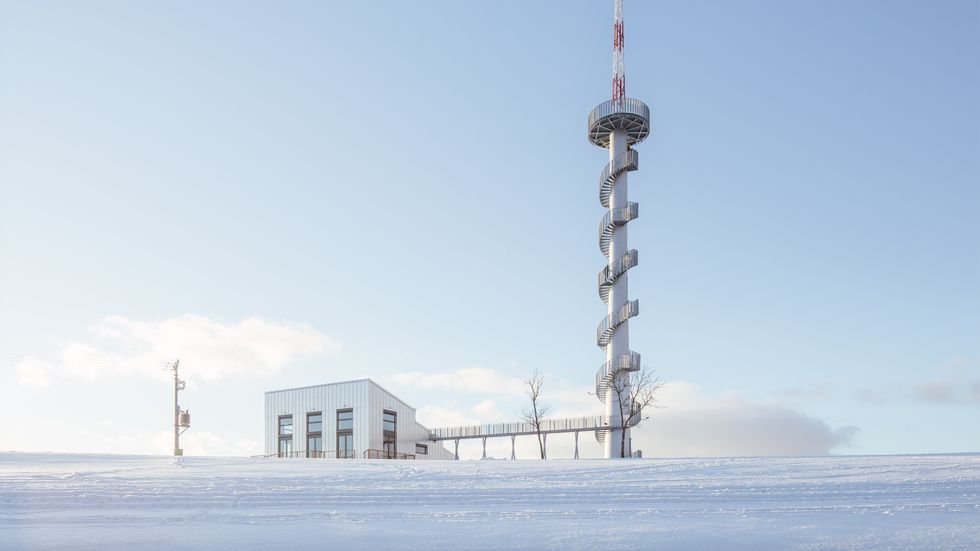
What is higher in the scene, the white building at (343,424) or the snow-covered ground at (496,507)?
the snow-covered ground at (496,507)

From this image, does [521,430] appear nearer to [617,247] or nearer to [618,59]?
[617,247]

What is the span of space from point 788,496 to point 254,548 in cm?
925

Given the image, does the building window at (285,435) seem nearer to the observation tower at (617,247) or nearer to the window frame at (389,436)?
the window frame at (389,436)

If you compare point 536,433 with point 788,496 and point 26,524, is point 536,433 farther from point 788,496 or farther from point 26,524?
point 26,524

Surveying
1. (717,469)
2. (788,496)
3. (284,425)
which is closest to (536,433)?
(284,425)

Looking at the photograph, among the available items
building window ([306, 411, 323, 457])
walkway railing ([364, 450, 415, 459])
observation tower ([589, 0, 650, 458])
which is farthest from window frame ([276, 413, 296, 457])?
observation tower ([589, 0, 650, 458])

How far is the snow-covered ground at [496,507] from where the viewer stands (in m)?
9.73

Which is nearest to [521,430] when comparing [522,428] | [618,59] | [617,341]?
[522,428]

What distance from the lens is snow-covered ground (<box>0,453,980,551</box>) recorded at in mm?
9727

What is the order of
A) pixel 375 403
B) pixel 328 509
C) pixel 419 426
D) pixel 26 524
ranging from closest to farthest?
pixel 26 524, pixel 328 509, pixel 375 403, pixel 419 426

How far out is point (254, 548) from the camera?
9.13 meters

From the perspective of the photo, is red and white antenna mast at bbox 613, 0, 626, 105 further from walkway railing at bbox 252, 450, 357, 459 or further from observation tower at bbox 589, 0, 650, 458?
walkway railing at bbox 252, 450, 357, 459

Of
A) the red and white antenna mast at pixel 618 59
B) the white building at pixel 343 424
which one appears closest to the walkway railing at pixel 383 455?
the white building at pixel 343 424

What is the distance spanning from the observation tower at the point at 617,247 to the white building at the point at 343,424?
47.3 feet
